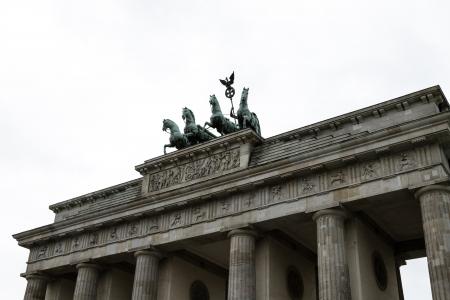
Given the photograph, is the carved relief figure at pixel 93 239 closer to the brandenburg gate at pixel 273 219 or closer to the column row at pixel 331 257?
the brandenburg gate at pixel 273 219

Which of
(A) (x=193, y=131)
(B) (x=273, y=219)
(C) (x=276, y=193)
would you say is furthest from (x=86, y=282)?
(C) (x=276, y=193)

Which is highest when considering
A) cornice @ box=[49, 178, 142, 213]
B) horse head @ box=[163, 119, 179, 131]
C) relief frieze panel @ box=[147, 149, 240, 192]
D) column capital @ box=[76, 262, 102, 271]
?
horse head @ box=[163, 119, 179, 131]

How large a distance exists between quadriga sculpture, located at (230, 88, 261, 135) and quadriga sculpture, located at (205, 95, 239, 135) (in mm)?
510

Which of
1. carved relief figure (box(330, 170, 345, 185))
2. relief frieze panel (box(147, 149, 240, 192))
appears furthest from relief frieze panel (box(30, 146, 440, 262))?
relief frieze panel (box(147, 149, 240, 192))

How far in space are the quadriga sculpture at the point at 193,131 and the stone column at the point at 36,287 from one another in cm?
1109

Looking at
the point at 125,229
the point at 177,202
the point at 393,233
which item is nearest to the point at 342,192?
the point at 393,233

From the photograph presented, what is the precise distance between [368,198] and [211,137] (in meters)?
10.6

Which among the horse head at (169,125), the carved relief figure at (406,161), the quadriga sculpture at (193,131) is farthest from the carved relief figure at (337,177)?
the horse head at (169,125)

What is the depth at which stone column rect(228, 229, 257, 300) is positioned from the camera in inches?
980

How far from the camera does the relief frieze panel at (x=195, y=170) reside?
92.6 ft

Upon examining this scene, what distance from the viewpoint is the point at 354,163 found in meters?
24.2

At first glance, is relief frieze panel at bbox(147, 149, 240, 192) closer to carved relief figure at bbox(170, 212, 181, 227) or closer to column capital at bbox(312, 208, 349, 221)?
carved relief figure at bbox(170, 212, 181, 227)

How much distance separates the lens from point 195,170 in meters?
29.2

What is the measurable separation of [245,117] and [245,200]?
501cm
